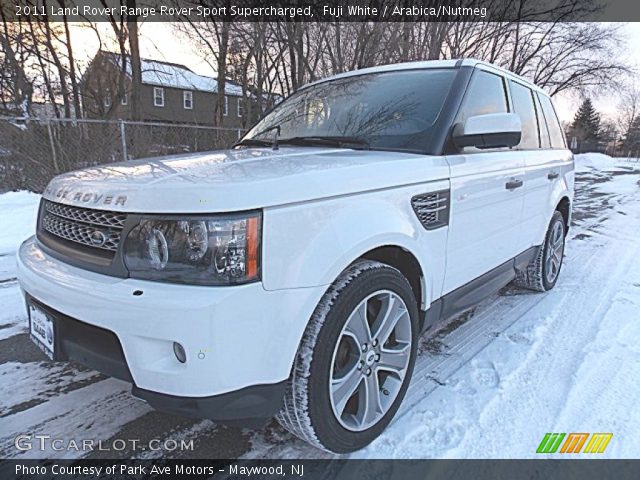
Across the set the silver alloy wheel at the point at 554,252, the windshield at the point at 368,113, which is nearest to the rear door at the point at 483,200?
the windshield at the point at 368,113

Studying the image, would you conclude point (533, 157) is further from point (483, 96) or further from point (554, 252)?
point (554, 252)

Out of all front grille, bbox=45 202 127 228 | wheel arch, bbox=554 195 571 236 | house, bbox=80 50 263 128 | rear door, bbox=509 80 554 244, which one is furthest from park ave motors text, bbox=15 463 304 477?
house, bbox=80 50 263 128

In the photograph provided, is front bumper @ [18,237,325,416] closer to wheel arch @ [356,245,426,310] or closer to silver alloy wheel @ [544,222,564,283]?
wheel arch @ [356,245,426,310]

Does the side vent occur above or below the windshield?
below

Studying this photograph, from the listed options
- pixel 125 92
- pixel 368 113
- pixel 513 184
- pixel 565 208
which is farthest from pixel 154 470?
pixel 125 92

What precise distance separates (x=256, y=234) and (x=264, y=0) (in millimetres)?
14261

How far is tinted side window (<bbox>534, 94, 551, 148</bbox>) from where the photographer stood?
3996mm

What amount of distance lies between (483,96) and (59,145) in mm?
9523

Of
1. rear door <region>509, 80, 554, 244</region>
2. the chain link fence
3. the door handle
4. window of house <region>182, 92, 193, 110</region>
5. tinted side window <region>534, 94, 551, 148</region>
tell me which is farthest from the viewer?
window of house <region>182, 92, 193, 110</region>

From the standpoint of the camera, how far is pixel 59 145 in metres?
9.48

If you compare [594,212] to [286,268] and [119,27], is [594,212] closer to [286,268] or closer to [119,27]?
[286,268]

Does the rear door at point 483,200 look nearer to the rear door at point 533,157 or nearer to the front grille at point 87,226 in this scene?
the rear door at point 533,157

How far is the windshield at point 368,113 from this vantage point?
2.57 metres

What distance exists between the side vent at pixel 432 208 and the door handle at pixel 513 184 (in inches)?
34.9
